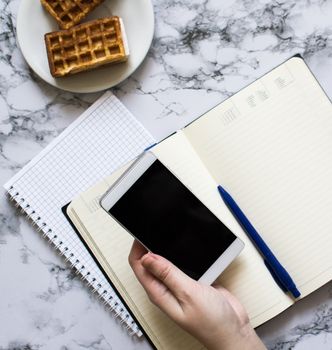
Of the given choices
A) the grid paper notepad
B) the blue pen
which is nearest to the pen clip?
the blue pen

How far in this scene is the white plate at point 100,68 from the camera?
0.97 m

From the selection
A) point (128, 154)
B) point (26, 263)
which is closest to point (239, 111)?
point (128, 154)

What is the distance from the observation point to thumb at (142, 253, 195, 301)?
854 mm

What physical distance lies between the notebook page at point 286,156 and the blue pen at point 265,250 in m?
0.02

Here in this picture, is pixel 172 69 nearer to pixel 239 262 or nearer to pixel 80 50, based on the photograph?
pixel 80 50

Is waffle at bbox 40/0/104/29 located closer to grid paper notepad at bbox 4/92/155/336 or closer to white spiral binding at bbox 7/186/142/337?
grid paper notepad at bbox 4/92/155/336

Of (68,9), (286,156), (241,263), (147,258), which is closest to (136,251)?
(147,258)

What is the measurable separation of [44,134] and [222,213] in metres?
0.33

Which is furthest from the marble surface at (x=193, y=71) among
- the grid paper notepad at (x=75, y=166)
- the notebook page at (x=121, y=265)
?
the notebook page at (x=121, y=265)

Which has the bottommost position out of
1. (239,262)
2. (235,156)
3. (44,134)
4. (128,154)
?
(239,262)

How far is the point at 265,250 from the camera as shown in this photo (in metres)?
0.96

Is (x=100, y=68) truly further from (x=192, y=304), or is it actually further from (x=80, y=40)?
(x=192, y=304)

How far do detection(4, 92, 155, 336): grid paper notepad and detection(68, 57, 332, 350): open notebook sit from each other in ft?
0.15

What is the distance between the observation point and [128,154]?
1.00 metres
